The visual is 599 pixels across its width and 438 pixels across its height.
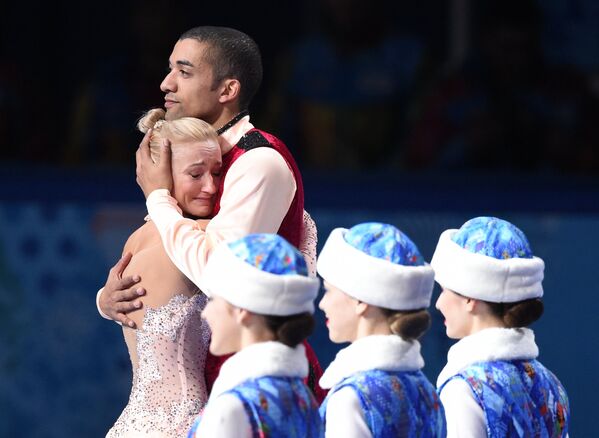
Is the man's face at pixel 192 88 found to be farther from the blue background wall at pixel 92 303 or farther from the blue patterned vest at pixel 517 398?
the blue background wall at pixel 92 303

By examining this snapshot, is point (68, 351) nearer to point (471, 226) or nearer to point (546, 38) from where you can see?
point (471, 226)

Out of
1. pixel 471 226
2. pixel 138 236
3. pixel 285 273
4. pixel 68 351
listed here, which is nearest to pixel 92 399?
pixel 68 351

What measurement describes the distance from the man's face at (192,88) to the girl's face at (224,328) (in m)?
1.19

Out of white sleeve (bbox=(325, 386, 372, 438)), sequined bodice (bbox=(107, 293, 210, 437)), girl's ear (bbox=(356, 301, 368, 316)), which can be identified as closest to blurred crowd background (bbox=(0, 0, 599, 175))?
sequined bodice (bbox=(107, 293, 210, 437))

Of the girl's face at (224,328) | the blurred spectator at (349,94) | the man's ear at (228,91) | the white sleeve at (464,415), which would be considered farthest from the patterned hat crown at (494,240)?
the blurred spectator at (349,94)

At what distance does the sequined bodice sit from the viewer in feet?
14.8

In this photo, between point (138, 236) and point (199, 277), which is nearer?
point (199, 277)

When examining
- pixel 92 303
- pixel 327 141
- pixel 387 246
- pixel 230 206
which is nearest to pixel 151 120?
pixel 230 206

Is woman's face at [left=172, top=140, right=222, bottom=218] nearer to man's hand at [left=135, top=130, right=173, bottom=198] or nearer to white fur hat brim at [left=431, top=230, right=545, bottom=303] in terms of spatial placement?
man's hand at [left=135, top=130, right=173, bottom=198]

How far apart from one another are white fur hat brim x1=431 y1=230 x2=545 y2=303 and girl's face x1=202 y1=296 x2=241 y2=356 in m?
0.97

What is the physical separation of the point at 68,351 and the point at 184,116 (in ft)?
8.97

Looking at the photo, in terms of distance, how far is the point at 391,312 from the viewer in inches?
162

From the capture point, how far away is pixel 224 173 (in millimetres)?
4738

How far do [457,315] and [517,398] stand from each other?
38 centimetres
